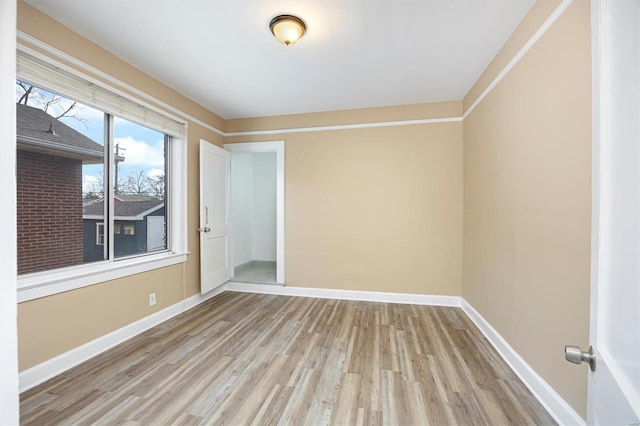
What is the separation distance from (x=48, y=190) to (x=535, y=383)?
3.78 meters

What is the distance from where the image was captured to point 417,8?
185 centimetres

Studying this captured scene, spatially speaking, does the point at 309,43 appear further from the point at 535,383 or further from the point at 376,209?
the point at 535,383

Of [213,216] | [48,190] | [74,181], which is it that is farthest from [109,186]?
[213,216]

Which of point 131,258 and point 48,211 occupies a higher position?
point 48,211

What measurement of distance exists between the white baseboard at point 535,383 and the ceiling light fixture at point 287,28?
9.74ft

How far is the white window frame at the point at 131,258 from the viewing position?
190cm

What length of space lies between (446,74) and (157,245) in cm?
377

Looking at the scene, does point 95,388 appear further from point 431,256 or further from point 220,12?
point 431,256

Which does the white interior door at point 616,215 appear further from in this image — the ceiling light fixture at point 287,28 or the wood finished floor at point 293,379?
the ceiling light fixture at point 287,28

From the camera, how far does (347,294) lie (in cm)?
375

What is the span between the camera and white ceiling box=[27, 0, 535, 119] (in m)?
1.86

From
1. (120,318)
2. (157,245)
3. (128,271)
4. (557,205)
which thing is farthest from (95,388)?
(557,205)

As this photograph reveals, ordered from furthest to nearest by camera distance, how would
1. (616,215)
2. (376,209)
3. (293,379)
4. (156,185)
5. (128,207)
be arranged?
(376,209)
(156,185)
(128,207)
(293,379)
(616,215)

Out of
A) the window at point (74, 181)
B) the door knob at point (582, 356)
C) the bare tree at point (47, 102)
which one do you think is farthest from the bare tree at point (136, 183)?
the door knob at point (582, 356)
